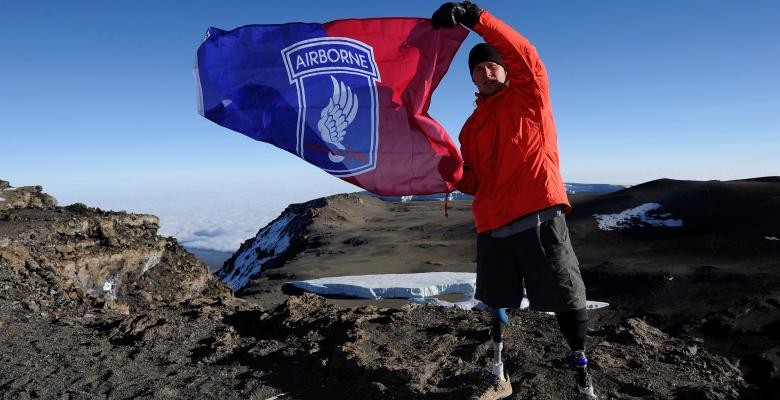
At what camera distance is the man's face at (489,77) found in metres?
2.94

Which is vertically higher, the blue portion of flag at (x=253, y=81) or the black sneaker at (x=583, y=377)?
the blue portion of flag at (x=253, y=81)

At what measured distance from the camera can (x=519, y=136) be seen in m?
2.83

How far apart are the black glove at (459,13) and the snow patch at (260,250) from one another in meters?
31.4

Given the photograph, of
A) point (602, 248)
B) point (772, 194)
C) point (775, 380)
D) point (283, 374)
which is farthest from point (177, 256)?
point (772, 194)

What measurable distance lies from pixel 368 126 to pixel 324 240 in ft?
99.3

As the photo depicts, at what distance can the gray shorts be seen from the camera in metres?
2.79

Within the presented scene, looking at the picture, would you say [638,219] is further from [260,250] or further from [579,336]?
[260,250]

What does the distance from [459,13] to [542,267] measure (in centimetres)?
152

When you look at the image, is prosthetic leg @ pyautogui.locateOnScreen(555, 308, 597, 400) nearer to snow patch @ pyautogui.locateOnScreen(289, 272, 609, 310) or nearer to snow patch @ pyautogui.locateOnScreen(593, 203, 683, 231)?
snow patch @ pyautogui.locateOnScreen(289, 272, 609, 310)

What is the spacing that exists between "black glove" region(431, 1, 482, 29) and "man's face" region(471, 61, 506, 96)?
264mm

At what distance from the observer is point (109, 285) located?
9992 millimetres

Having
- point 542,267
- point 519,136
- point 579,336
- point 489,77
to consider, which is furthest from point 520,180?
point 579,336

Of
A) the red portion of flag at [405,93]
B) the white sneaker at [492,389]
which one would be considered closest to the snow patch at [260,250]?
the red portion of flag at [405,93]

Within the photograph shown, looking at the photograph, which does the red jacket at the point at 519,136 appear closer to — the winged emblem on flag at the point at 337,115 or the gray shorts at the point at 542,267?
the gray shorts at the point at 542,267
